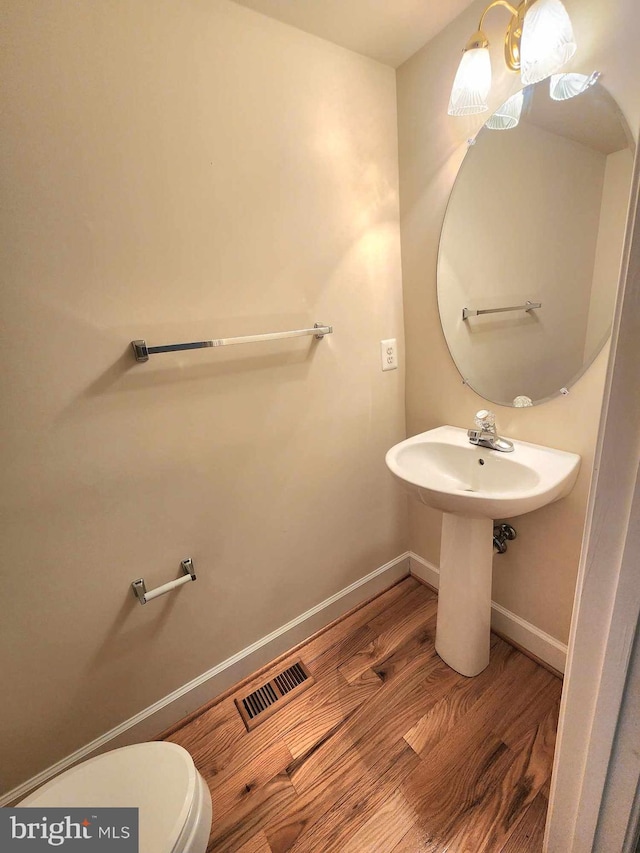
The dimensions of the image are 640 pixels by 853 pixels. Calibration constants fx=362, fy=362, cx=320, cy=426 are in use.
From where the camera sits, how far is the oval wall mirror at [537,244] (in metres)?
0.99

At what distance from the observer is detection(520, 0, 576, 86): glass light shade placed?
0.84 m

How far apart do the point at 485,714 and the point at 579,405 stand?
1.09 m

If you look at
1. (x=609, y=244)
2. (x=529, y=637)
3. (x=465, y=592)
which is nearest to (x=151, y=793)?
(x=465, y=592)

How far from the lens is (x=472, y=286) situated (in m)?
1.33

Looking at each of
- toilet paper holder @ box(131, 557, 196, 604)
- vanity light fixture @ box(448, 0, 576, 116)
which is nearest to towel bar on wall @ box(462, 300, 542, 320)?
vanity light fixture @ box(448, 0, 576, 116)

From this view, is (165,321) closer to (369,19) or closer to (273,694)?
(369,19)

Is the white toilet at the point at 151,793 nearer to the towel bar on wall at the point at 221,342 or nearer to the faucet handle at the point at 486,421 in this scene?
the towel bar on wall at the point at 221,342

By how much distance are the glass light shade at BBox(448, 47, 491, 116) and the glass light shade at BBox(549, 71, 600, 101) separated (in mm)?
175

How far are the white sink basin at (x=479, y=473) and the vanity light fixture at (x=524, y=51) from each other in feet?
3.38

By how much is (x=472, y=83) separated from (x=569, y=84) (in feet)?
0.83

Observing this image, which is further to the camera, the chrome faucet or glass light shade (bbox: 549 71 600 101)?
the chrome faucet

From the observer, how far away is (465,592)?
130 cm

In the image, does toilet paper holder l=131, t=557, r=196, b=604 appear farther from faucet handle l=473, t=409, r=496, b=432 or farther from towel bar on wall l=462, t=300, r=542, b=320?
towel bar on wall l=462, t=300, r=542, b=320

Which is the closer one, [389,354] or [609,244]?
[609,244]
